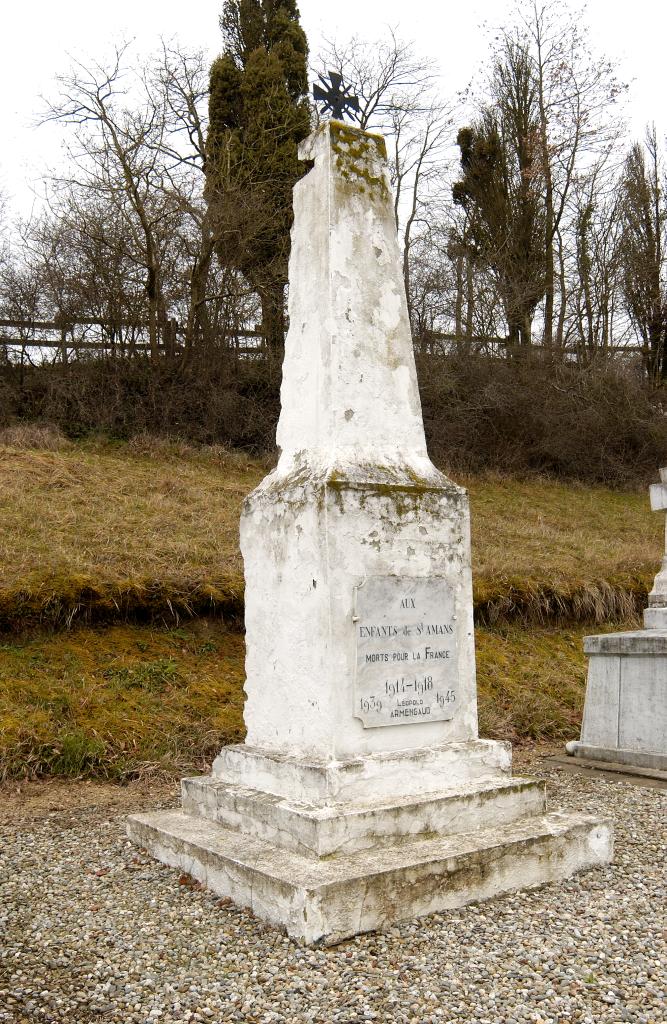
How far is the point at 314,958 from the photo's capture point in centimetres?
372

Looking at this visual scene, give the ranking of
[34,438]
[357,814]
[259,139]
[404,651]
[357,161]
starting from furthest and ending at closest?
[259,139] < [34,438] < [357,161] < [404,651] < [357,814]

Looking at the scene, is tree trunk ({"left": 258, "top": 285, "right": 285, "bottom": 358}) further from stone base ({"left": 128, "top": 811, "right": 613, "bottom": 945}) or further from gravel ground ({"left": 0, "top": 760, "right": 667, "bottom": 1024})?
gravel ground ({"left": 0, "top": 760, "right": 667, "bottom": 1024})

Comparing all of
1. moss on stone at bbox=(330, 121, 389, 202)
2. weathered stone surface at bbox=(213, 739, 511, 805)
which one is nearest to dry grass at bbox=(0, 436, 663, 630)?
weathered stone surface at bbox=(213, 739, 511, 805)

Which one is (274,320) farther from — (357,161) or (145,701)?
(357,161)

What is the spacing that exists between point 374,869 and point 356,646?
1121 mm

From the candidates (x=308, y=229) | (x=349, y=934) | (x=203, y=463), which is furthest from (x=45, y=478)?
(x=349, y=934)

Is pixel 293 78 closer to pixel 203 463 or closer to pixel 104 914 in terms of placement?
pixel 203 463

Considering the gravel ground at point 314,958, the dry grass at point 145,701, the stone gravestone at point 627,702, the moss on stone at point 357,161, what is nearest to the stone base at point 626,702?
the stone gravestone at point 627,702

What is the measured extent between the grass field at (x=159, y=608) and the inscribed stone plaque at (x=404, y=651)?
114 inches

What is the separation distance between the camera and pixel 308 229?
209 inches

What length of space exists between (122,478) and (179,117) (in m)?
9.56

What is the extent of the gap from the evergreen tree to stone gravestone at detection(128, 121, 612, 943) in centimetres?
1195

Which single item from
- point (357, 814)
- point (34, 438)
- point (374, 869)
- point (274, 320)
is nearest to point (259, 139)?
point (274, 320)

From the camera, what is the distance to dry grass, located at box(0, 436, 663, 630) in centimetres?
888
